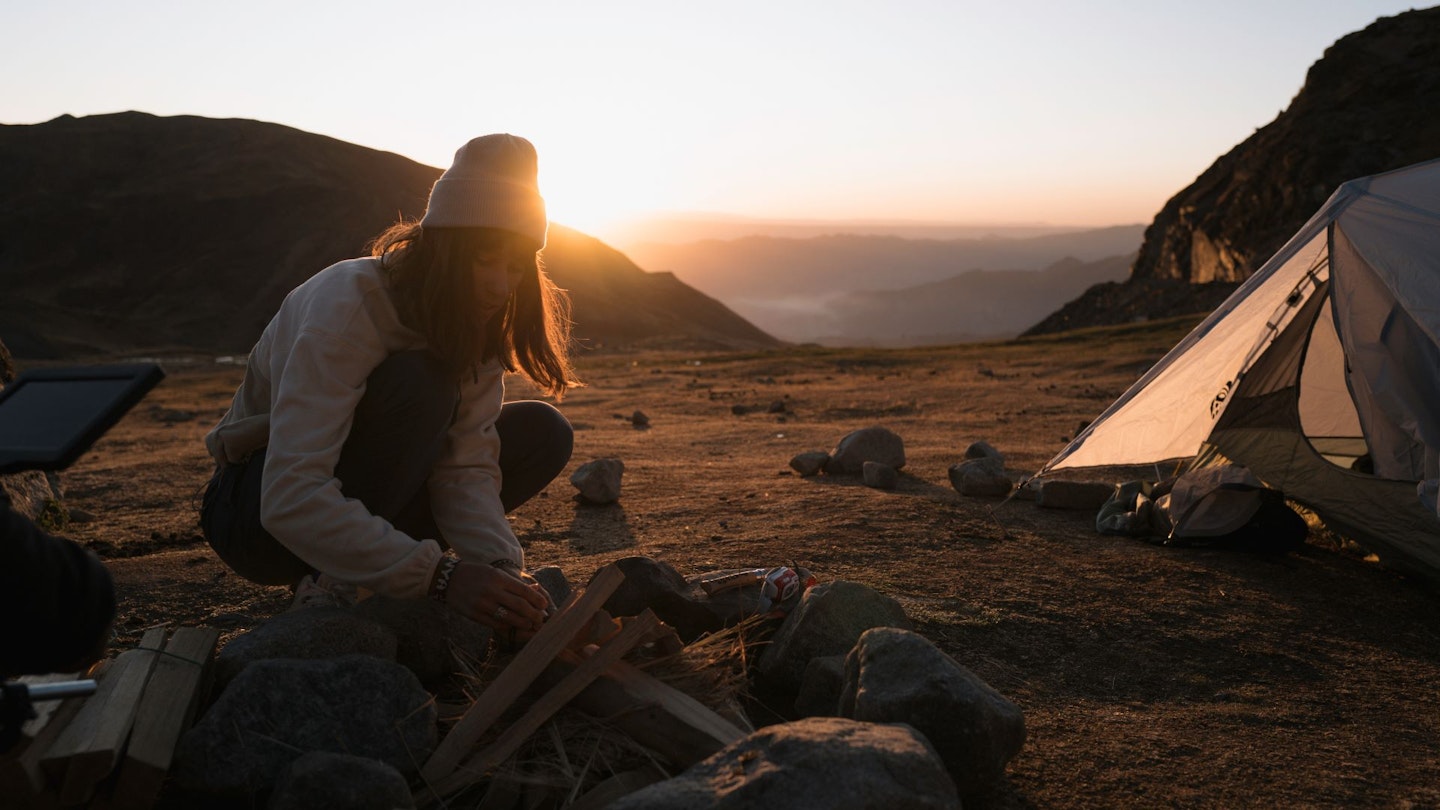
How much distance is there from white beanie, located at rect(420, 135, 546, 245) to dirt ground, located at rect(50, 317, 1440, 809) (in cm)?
165

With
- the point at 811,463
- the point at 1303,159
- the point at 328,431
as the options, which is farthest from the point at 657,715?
the point at 1303,159

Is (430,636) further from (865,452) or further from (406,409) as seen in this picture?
(865,452)

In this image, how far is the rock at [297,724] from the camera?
1986mm

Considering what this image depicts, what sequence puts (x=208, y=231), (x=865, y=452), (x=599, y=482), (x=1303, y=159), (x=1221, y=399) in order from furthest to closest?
(x=208, y=231) < (x=1303, y=159) < (x=865, y=452) < (x=599, y=482) < (x=1221, y=399)

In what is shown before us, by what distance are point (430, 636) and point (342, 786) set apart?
85 centimetres

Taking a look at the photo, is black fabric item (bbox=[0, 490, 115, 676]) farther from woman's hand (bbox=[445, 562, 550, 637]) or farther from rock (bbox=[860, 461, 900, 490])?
rock (bbox=[860, 461, 900, 490])

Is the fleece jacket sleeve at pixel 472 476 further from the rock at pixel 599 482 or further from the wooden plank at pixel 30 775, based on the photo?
the rock at pixel 599 482

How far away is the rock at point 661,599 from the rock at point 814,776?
1.09m

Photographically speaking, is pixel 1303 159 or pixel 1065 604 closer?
pixel 1065 604

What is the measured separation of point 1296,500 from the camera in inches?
175

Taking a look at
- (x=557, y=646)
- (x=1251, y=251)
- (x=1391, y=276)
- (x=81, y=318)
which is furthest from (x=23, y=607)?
(x=81, y=318)

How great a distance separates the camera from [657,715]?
7.16 feet

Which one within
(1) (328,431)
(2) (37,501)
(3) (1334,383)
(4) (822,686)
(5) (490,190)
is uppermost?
(5) (490,190)

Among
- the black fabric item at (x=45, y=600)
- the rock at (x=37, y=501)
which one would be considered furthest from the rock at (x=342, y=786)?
the rock at (x=37, y=501)
